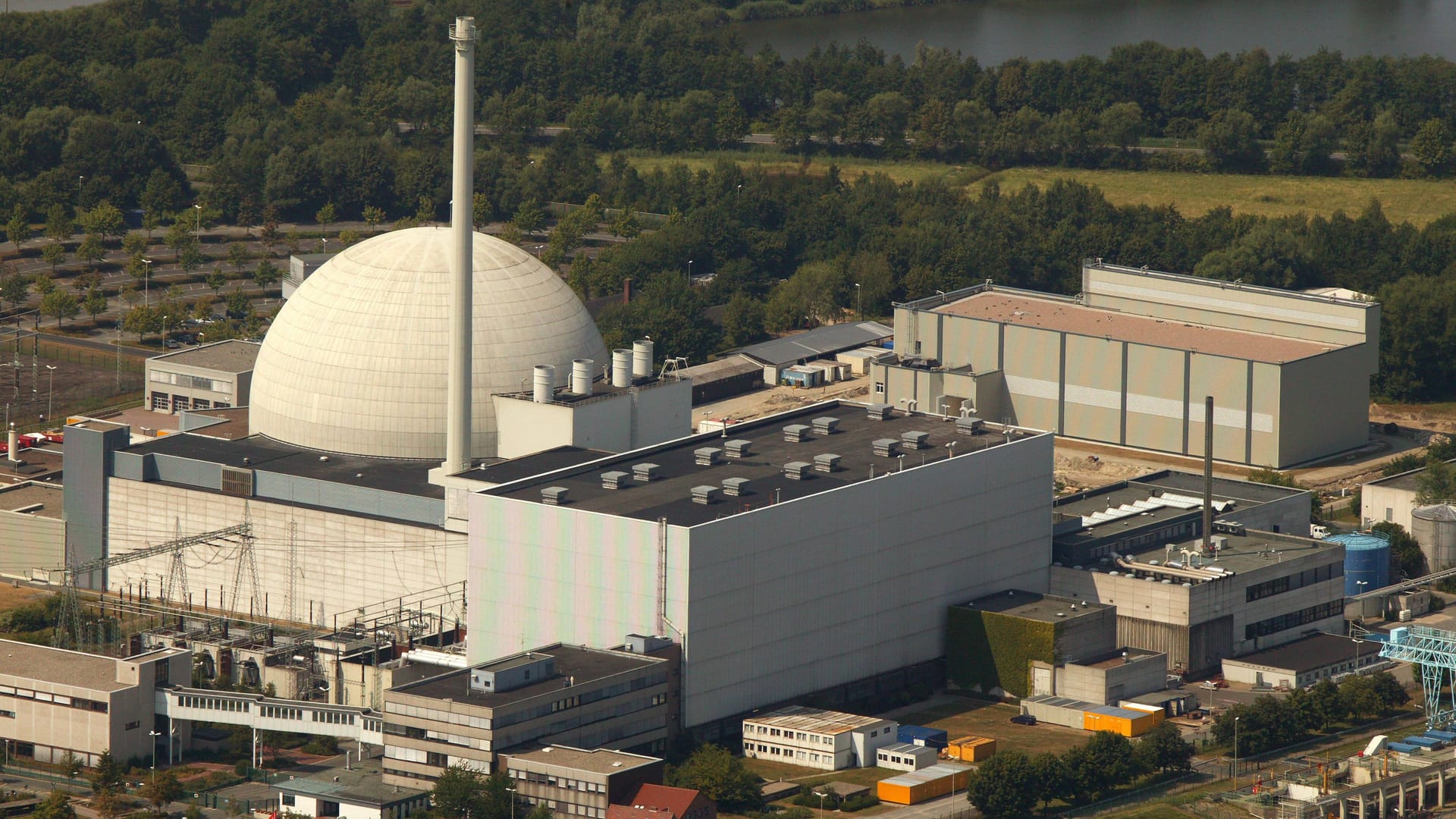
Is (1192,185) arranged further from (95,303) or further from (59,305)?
(59,305)

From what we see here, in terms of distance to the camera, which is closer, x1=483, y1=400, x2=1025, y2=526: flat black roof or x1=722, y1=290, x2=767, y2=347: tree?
x1=483, y1=400, x2=1025, y2=526: flat black roof

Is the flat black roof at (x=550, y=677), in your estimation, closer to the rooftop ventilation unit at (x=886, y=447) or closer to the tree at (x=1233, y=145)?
the rooftop ventilation unit at (x=886, y=447)

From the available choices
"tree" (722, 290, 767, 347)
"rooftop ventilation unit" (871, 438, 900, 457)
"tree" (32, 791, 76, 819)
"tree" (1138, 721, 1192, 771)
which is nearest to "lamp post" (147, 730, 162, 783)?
"tree" (32, 791, 76, 819)

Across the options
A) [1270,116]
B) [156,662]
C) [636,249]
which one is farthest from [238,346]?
[1270,116]

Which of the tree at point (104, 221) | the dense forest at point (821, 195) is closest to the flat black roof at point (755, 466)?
the dense forest at point (821, 195)

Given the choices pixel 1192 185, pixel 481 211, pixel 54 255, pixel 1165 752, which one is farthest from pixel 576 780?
pixel 1192 185

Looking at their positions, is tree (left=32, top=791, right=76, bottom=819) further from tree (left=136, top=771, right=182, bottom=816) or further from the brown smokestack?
the brown smokestack

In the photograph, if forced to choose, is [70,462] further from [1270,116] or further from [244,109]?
[1270,116]
